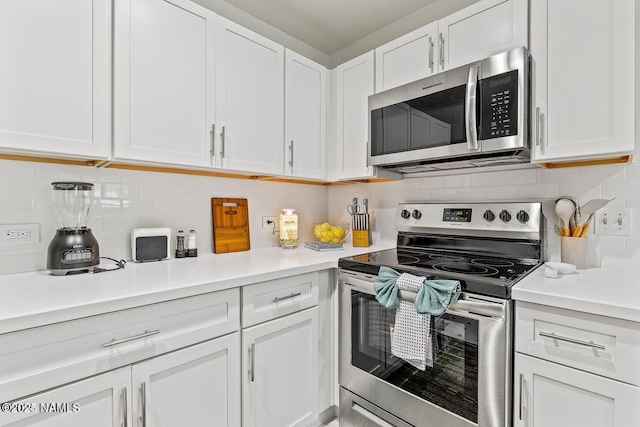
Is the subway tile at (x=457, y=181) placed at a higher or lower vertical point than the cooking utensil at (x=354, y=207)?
higher

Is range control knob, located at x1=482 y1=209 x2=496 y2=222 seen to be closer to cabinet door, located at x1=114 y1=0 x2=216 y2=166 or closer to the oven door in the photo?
the oven door

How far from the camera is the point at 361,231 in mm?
2264

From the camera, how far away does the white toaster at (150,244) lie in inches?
62.8

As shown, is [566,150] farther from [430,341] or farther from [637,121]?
[430,341]

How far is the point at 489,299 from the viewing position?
3.85 ft

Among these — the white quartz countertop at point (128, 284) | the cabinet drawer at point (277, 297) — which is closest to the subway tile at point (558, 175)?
the white quartz countertop at point (128, 284)

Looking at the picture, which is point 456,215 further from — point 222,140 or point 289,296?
point 222,140

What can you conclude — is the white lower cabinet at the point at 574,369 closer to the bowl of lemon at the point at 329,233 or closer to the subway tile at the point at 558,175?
the subway tile at the point at 558,175

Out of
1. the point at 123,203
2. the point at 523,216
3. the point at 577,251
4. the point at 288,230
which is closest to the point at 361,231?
the point at 288,230

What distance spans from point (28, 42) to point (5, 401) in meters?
1.18

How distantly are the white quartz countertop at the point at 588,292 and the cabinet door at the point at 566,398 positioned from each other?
0.22m

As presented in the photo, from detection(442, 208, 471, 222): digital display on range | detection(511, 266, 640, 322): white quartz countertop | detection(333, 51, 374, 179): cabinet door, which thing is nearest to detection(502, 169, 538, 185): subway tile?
detection(442, 208, 471, 222): digital display on range

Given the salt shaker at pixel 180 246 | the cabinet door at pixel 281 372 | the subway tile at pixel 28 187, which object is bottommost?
the cabinet door at pixel 281 372

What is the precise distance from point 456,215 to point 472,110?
65cm
